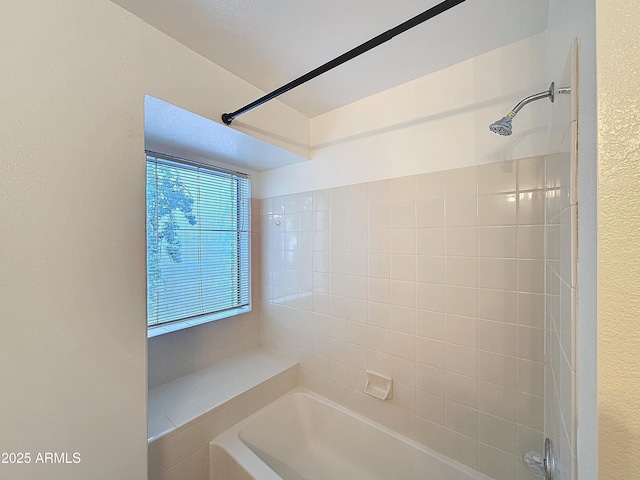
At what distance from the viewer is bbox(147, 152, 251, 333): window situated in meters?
1.56

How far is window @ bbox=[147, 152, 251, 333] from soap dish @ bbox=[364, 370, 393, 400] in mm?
1137

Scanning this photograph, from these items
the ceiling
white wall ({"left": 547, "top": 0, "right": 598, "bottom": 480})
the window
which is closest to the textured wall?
white wall ({"left": 547, "top": 0, "right": 598, "bottom": 480})

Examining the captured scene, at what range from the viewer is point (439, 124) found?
1.24 metres

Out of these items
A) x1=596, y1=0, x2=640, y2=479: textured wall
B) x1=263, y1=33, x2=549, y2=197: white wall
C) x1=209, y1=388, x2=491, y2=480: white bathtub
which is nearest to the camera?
x1=596, y1=0, x2=640, y2=479: textured wall

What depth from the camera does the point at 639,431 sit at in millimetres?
282

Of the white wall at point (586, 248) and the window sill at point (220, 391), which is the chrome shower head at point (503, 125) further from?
the window sill at point (220, 391)

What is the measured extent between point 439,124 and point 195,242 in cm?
176

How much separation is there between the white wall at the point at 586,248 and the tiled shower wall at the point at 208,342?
1946 millimetres

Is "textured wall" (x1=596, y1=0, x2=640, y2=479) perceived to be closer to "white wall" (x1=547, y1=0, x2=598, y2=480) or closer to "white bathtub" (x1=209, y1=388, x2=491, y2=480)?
"white wall" (x1=547, y1=0, x2=598, y2=480)

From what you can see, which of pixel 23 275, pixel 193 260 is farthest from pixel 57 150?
pixel 193 260

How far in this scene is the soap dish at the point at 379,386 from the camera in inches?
54.9

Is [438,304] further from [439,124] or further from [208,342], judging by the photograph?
[208,342]

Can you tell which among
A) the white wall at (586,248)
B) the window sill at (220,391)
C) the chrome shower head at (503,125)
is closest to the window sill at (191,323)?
the window sill at (220,391)

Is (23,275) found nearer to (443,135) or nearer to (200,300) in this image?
(200,300)
